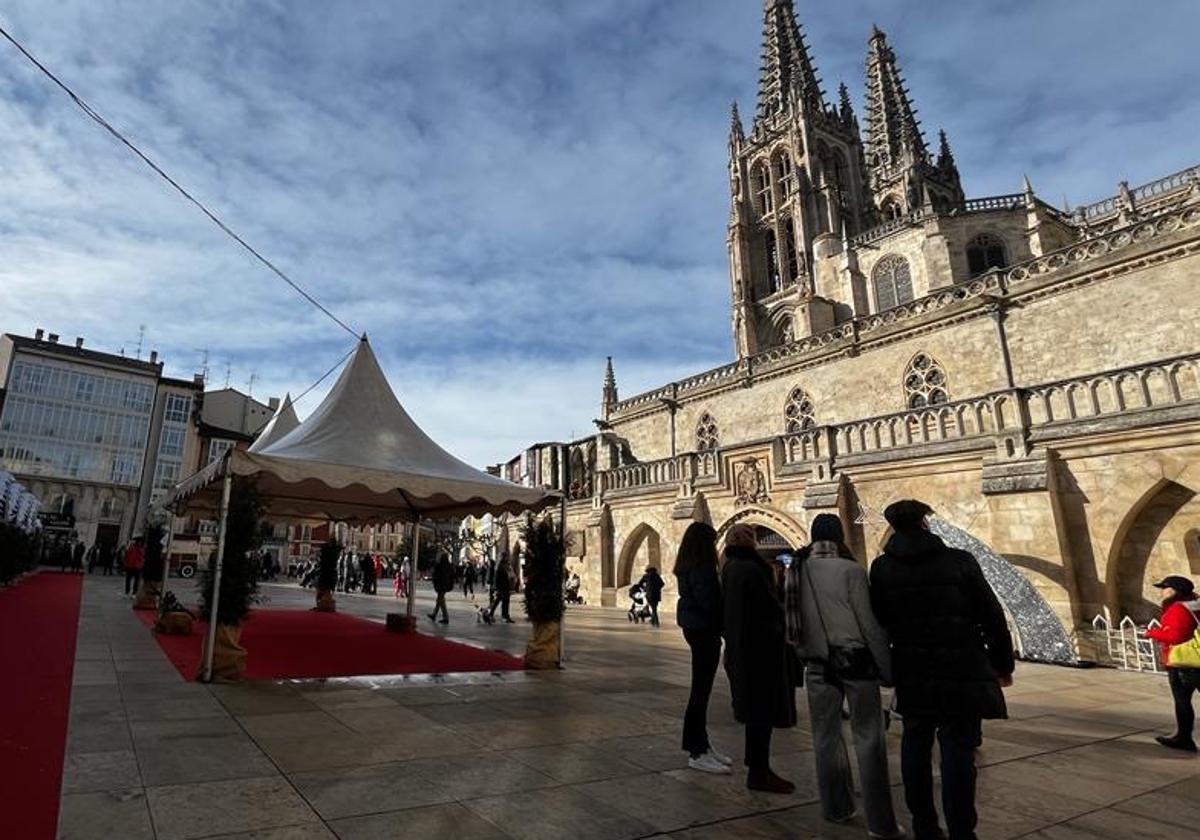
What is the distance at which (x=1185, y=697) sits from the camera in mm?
5293

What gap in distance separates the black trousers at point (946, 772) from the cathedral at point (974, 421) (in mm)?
8508

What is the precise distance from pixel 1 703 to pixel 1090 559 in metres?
14.3

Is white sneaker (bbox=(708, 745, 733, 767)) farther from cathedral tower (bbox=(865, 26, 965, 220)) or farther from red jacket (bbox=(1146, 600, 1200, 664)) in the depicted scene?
cathedral tower (bbox=(865, 26, 965, 220))

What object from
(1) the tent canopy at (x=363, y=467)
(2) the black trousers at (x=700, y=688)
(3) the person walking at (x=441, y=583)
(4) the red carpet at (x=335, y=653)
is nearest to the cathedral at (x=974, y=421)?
(1) the tent canopy at (x=363, y=467)

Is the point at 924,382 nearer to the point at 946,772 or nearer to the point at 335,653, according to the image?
the point at 335,653

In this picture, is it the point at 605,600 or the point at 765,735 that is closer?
the point at 765,735

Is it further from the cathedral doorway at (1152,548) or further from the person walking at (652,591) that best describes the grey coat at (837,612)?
the person walking at (652,591)

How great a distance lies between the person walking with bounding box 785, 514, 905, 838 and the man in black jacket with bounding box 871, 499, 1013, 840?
12 centimetres

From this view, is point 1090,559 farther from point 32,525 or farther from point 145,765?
point 32,525

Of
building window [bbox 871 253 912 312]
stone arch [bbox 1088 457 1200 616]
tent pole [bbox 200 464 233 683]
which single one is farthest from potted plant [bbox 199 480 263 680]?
building window [bbox 871 253 912 312]

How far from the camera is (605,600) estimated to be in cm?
2152

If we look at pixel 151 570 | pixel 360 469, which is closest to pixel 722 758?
pixel 360 469

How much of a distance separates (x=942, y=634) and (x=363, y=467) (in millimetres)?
7089

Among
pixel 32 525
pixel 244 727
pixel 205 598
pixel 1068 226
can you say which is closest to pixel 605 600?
pixel 205 598
